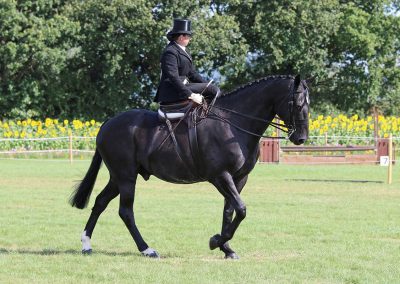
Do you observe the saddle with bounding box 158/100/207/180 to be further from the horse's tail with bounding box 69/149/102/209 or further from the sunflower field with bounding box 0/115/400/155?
the sunflower field with bounding box 0/115/400/155

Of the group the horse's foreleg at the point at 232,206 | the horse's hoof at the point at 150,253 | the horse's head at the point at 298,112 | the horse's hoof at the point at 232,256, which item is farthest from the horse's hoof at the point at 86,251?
the horse's head at the point at 298,112

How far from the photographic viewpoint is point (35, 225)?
43.5ft

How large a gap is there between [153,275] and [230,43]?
35.8 m

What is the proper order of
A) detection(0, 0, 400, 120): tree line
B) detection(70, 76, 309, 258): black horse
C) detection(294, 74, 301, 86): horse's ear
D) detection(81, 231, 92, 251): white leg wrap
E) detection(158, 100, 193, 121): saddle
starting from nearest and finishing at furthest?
detection(294, 74, 301, 86): horse's ear
detection(70, 76, 309, 258): black horse
detection(158, 100, 193, 121): saddle
detection(81, 231, 92, 251): white leg wrap
detection(0, 0, 400, 120): tree line

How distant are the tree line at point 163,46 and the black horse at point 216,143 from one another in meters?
29.6

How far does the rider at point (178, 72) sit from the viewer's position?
32.6 ft

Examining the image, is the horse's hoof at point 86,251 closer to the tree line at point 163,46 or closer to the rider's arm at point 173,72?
the rider's arm at point 173,72

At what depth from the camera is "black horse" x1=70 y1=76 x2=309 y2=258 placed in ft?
→ 31.7

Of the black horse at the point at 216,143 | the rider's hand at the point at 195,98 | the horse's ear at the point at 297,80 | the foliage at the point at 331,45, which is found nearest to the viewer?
the horse's ear at the point at 297,80

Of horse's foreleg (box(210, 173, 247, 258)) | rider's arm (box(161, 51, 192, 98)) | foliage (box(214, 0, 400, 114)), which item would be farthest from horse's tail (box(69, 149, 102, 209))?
foliage (box(214, 0, 400, 114))

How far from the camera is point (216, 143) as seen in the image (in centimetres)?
980

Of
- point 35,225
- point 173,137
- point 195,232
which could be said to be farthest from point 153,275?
point 35,225

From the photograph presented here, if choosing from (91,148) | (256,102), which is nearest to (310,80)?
(256,102)

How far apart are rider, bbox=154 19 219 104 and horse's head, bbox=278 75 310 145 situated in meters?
1.04
